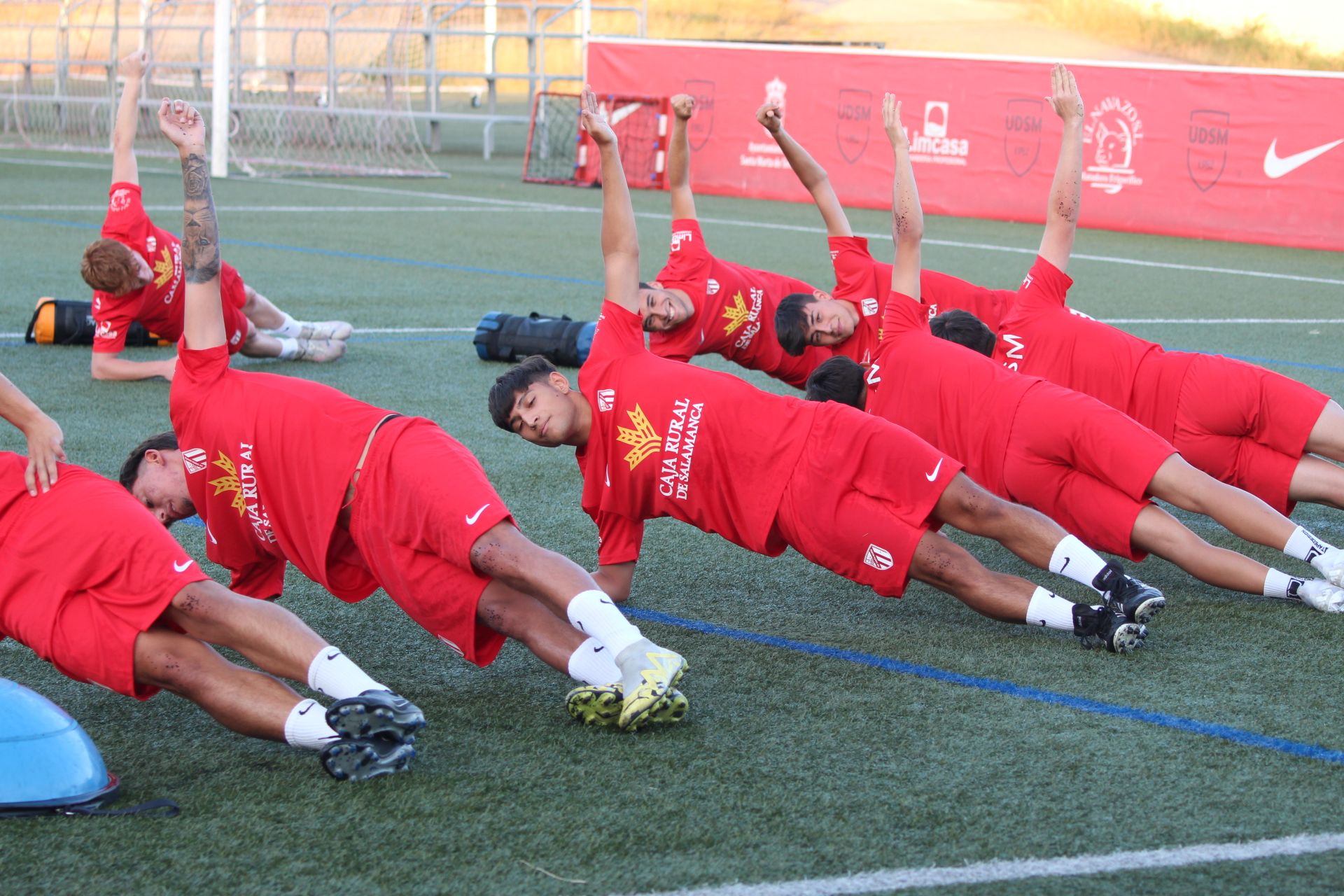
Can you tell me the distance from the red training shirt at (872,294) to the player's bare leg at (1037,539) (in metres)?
1.73

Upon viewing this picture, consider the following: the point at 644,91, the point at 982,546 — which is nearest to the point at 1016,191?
the point at 644,91

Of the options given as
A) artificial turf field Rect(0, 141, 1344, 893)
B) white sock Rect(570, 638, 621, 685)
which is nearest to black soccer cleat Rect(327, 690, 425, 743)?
artificial turf field Rect(0, 141, 1344, 893)

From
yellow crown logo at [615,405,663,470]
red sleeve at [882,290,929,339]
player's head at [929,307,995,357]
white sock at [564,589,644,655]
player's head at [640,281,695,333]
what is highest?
red sleeve at [882,290,929,339]

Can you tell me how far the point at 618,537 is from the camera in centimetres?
484

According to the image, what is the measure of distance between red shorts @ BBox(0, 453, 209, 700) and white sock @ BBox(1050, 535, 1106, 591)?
2.50m

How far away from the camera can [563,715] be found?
4.04 m

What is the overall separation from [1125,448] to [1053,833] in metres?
1.87

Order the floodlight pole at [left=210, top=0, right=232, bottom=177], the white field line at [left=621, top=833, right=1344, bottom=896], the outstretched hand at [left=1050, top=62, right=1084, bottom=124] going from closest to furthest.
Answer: the white field line at [left=621, top=833, right=1344, bottom=896], the outstretched hand at [left=1050, top=62, right=1084, bottom=124], the floodlight pole at [left=210, top=0, right=232, bottom=177]

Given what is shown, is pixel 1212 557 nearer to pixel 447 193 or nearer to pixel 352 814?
pixel 352 814

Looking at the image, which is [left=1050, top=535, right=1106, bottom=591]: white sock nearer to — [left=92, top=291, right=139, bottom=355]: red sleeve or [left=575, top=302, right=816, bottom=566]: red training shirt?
[left=575, top=302, right=816, bottom=566]: red training shirt

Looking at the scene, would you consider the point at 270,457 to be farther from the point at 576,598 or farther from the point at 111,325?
the point at 111,325

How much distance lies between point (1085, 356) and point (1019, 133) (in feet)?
45.2

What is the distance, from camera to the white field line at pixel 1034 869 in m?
3.01

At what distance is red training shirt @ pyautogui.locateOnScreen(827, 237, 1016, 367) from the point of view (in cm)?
666
